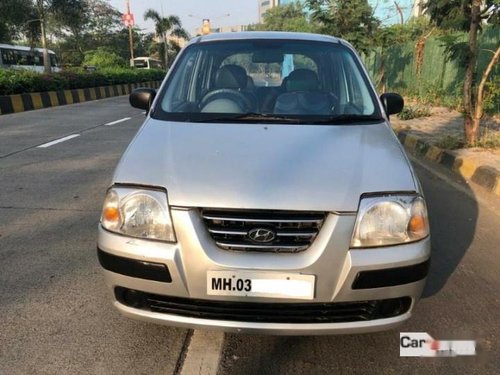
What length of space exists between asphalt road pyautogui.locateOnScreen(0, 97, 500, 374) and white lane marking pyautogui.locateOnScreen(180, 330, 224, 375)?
4cm

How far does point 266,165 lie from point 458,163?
17.8ft

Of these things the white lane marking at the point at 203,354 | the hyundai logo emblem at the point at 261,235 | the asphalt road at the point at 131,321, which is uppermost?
the hyundai logo emblem at the point at 261,235

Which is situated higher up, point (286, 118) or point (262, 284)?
point (286, 118)

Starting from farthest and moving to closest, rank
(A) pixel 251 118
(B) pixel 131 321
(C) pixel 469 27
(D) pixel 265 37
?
(C) pixel 469 27
(D) pixel 265 37
(A) pixel 251 118
(B) pixel 131 321

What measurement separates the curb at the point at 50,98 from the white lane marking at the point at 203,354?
13.3 meters

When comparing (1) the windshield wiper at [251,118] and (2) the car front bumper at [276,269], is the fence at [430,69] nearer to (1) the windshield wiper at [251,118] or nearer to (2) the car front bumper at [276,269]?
(1) the windshield wiper at [251,118]

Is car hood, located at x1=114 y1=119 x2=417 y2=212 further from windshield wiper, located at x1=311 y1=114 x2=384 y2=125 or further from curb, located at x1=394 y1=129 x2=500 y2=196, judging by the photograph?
curb, located at x1=394 y1=129 x2=500 y2=196

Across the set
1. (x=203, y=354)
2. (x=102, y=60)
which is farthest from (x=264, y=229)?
(x=102, y=60)

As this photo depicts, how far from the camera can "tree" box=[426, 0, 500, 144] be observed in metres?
7.78

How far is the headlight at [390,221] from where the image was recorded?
230 cm

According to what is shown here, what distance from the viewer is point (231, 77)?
3779mm

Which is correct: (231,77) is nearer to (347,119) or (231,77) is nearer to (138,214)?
(347,119)

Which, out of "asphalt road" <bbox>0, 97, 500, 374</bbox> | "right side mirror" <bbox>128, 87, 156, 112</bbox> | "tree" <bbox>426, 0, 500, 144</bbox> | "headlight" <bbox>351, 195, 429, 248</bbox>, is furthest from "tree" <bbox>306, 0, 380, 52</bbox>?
"headlight" <bbox>351, 195, 429, 248</bbox>

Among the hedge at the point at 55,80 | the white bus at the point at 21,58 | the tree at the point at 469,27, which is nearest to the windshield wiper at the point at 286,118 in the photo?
the tree at the point at 469,27
